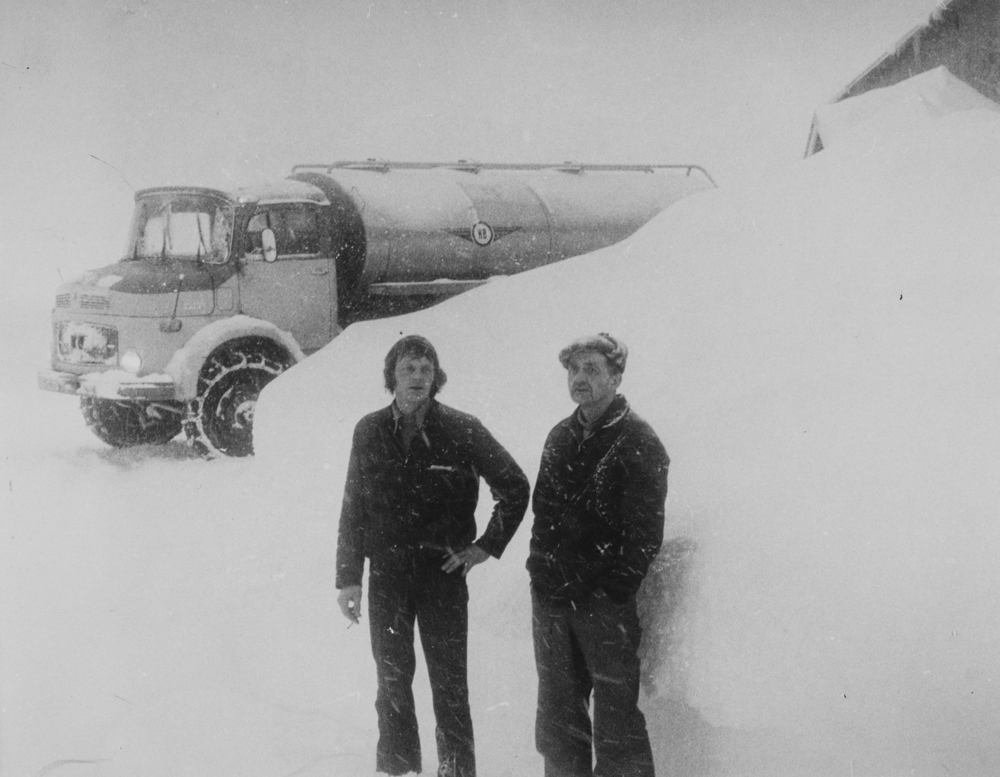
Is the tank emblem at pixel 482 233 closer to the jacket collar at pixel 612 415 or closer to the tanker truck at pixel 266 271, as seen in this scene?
the tanker truck at pixel 266 271

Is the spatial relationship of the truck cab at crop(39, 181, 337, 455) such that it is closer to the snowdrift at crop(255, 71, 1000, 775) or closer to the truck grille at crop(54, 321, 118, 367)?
the truck grille at crop(54, 321, 118, 367)

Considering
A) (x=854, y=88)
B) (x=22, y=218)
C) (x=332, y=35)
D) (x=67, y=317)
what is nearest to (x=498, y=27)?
(x=332, y=35)

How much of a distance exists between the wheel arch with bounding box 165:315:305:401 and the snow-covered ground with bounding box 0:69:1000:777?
629 millimetres

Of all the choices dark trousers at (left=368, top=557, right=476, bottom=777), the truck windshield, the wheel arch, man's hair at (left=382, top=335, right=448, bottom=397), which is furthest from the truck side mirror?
dark trousers at (left=368, top=557, right=476, bottom=777)

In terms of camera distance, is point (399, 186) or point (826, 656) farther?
point (399, 186)

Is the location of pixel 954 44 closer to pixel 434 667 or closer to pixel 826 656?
pixel 826 656

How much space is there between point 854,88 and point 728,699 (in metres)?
2.59

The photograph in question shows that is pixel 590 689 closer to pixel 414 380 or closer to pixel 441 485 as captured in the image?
pixel 441 485

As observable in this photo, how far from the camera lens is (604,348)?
7.59 feet

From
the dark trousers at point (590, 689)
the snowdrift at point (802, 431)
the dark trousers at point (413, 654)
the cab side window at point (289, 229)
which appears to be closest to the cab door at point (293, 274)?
the cab side window at point (289, 229)

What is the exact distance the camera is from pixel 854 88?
3596 mm

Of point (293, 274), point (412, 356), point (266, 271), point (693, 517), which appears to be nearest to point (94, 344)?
point (266, 271)

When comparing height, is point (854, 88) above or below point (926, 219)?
above

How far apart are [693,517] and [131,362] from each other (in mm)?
3474
